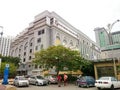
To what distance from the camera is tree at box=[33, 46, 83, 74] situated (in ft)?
91.2

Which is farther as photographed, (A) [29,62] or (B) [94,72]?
(A) [29,62]

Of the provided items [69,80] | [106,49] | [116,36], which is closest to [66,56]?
[69,80]

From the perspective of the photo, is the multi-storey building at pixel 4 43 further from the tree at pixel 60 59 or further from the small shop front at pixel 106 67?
the small shop front at pixel 106 67

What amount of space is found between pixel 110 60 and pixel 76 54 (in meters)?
6.48

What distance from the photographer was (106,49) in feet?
133

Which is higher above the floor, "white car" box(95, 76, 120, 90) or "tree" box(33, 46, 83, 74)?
"tree" box(33, 46, 83, 74)

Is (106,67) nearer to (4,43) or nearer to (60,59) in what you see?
(60,59)

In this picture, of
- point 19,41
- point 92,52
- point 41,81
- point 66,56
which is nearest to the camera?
point 41,81

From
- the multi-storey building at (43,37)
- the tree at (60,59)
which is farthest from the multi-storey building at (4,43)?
the tree at (60,59)

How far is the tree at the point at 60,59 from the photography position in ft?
91.2

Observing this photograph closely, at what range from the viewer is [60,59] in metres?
28.4

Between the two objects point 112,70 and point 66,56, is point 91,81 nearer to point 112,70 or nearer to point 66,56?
point 112,70

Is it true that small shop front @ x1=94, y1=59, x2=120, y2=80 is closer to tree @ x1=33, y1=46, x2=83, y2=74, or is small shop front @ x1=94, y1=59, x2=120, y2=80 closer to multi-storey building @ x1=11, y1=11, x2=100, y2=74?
tree @ x1=33, y1=46, x2=83, y2=74

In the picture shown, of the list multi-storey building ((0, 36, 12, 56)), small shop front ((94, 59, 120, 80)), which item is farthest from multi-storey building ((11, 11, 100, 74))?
small shop front ((94, 59, 120, 80))
